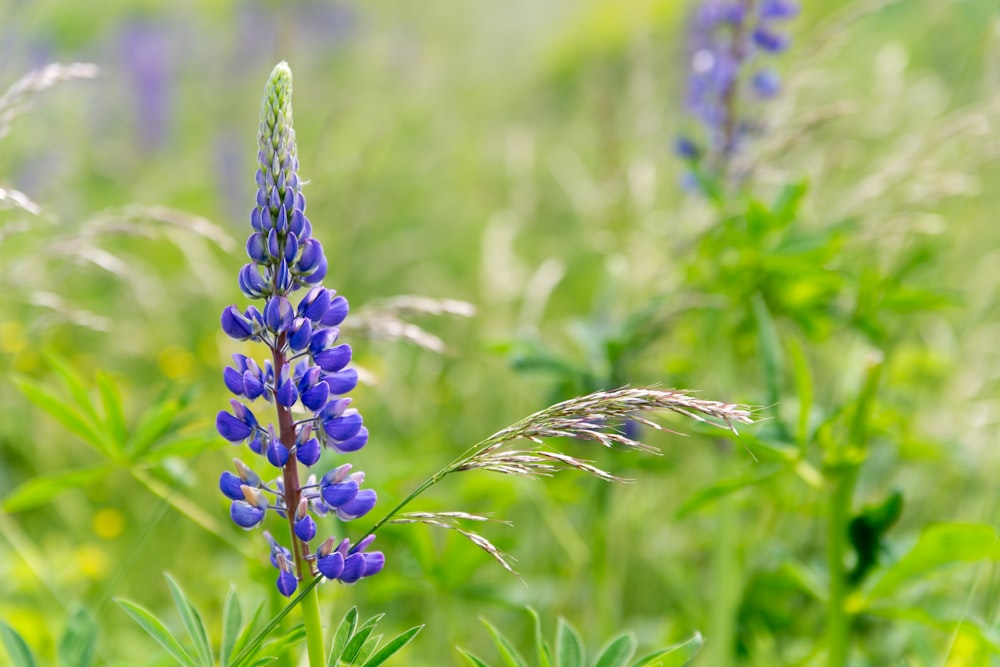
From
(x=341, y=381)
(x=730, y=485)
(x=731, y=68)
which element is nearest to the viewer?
(x=341, y=381)

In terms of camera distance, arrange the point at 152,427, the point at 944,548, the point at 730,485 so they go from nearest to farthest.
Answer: the point at 944,548 < the point at 730,485 < the point at 152,427

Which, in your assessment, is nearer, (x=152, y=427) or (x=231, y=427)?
(x=231, y=427)

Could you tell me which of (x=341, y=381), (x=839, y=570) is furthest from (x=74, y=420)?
(x=839, y=570)

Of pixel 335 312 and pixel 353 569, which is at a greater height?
pixel 335 312

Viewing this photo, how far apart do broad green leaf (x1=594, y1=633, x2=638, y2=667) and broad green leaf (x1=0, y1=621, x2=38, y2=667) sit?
693 millimetres

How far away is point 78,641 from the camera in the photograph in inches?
56.2

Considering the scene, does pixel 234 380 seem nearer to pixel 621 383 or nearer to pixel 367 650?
pixel 367 650

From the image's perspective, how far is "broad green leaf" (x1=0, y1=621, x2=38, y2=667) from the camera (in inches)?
45.6

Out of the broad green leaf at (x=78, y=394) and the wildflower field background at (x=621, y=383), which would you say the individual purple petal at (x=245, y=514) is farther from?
the broad green leaf at (x=78, y=394)

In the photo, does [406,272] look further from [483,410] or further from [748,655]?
[748,655]

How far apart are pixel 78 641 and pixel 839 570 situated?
3.84ft

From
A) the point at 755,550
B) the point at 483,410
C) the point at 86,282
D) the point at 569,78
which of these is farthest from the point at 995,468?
the point at 569,78

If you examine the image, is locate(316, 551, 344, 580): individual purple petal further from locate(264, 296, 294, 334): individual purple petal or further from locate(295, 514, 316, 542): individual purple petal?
locate(264, 296, 294, 334): individual purple petal

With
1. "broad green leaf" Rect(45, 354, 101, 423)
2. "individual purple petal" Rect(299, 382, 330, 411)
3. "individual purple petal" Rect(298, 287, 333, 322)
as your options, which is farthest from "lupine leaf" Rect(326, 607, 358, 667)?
"broad green leaf" Rect(45, 354, 101, 423)
